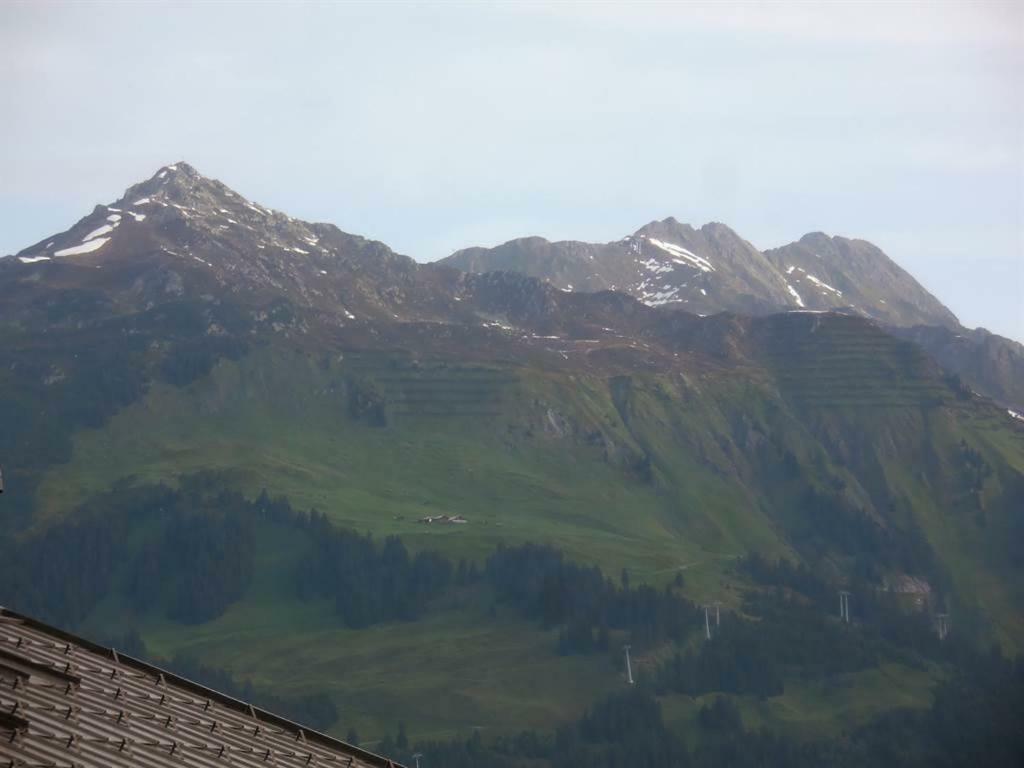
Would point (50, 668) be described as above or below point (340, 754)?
above

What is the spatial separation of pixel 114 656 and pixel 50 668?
680 cm

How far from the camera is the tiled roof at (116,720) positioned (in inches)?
1383

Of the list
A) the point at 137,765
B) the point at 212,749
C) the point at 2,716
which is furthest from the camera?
the point at 212,749

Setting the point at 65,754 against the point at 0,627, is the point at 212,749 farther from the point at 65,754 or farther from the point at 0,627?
the point at 0,627

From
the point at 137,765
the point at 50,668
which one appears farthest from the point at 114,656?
the point at 137,765

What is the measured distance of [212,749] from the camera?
40.5 metres

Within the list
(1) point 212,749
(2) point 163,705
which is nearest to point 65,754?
(1) point 212,749

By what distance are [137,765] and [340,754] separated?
11732 millimetres

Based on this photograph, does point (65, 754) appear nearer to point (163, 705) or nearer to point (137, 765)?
point (137, 765)

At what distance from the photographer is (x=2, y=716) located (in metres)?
33.6

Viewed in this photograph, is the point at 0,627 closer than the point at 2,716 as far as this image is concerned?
No

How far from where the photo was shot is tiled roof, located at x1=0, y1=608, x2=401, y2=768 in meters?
35.1

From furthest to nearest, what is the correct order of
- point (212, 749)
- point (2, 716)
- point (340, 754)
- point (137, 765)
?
point (340, 754), point (212, 749), point (137, 765), point (2, 716)

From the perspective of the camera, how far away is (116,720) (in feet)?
128
